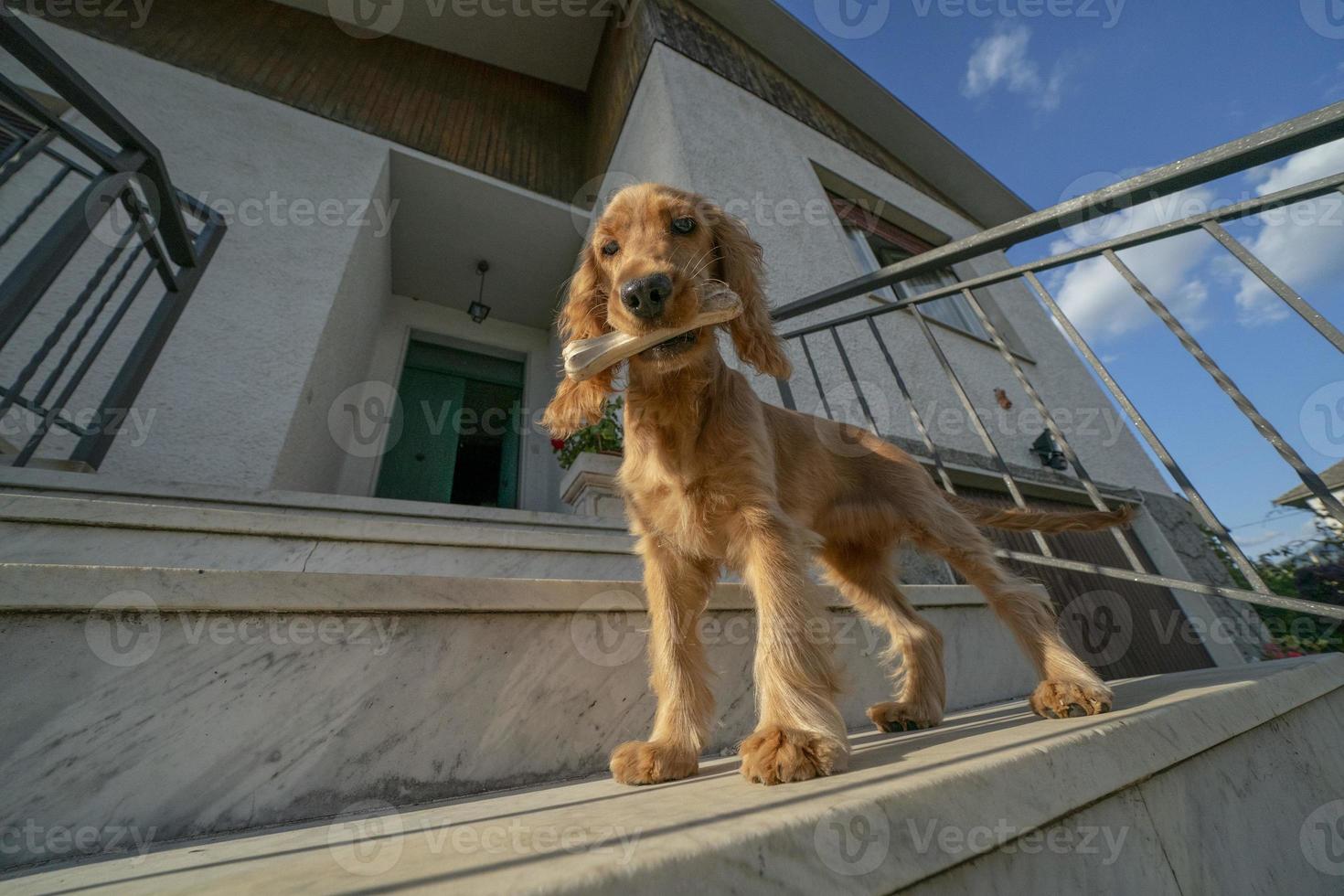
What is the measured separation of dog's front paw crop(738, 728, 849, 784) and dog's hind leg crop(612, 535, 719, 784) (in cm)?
19

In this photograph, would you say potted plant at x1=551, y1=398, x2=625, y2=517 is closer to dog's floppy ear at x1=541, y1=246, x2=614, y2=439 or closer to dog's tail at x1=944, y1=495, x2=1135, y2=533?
dog's floppy ear at x1=541, y1=246, x2=614, y2=439

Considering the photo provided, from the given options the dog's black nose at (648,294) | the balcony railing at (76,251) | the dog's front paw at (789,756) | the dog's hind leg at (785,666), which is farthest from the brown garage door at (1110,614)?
the balcony railing at (76,251)

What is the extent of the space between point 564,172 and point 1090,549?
6988mm

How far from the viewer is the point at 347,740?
0.96 metres

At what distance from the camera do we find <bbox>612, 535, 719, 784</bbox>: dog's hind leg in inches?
39.8

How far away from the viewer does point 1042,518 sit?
1.71 metres

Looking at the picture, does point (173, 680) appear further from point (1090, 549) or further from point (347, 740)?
point (1090, 549)

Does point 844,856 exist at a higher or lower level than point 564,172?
lower

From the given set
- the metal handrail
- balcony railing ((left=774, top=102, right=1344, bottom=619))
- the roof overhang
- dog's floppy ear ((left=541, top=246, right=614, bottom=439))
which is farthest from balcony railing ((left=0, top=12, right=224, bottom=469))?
the roof overhang

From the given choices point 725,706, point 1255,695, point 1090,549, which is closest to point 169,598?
point 725,706

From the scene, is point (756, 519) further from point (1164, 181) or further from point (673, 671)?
point (1164, 181)

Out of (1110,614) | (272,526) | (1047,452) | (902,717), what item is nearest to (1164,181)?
(902,717)

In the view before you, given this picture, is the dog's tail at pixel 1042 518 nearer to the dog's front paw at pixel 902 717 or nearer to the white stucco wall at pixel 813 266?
the dog's front paw at pixel 902 717

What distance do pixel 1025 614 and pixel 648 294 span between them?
1.46 metres
